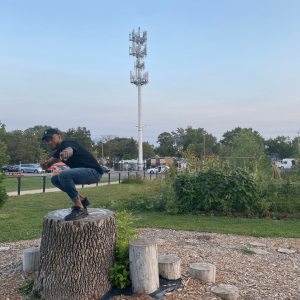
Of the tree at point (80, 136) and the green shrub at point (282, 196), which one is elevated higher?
the tree at point (80, 136)

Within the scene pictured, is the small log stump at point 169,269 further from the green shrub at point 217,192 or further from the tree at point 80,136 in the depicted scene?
the tree at point 80,136

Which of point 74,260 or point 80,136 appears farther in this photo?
point 80,136

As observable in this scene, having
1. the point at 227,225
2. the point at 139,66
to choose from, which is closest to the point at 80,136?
the point at 139,66

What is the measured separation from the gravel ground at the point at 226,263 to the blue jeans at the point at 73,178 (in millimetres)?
1289

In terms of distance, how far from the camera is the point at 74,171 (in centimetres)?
343

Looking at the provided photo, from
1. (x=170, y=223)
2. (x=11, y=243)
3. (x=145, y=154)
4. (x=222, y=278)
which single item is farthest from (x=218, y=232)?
(x=145, y=154)

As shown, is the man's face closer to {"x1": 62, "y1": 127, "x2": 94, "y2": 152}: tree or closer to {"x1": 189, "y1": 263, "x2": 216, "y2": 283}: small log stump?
{"x1": 189, "y1": 263, "x2": 216, "y2": 283}: small log stump

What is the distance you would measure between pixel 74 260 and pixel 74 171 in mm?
995

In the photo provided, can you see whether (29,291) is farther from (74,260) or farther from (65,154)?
(65,154)

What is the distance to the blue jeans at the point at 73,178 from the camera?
335 cm

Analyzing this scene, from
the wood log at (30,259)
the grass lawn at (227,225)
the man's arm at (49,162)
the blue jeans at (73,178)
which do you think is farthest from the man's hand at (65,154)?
the grass lawn at (227,225)

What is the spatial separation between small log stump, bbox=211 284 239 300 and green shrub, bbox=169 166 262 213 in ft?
16.3

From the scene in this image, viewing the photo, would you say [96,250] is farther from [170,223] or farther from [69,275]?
[170,223]

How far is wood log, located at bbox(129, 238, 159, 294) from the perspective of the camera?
3285 millimetres
